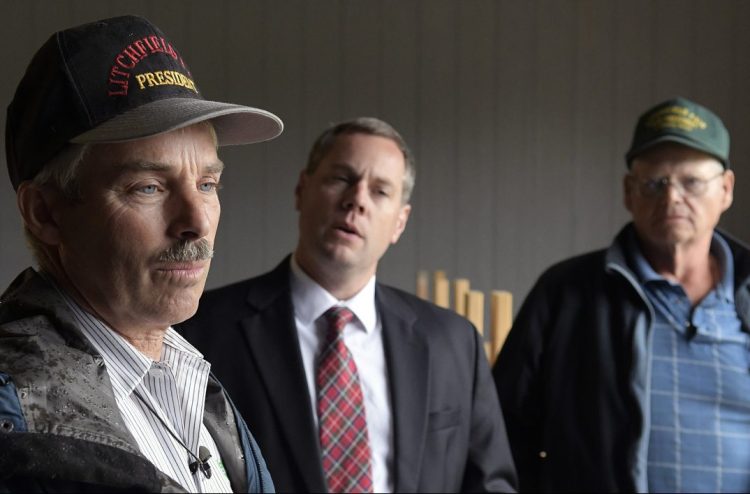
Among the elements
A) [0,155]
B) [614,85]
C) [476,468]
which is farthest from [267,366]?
[614,85]

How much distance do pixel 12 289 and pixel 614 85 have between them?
4.92 m

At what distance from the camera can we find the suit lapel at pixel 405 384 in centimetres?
213

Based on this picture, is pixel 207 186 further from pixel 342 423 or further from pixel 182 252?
pixel 342 423

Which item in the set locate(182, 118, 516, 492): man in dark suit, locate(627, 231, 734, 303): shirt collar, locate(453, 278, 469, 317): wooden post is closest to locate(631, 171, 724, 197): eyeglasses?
locate(627, 231, 734, 303): shirt collar

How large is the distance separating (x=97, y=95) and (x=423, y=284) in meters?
4.17

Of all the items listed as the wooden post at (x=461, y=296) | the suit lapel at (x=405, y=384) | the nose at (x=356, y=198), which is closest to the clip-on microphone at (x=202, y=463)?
the suit lapel at (x=405, y=384)

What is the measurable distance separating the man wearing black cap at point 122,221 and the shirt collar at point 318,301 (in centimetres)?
116

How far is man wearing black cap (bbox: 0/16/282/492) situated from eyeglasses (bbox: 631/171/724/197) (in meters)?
1.87

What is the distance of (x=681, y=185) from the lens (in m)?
2.66

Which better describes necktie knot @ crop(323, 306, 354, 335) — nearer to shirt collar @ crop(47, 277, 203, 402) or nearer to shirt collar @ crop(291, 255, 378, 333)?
shirt collar @ crop(291, 255, 378, 333)

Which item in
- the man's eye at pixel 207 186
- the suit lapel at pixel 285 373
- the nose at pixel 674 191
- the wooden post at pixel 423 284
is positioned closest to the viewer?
the man's eye at pixel 207 186

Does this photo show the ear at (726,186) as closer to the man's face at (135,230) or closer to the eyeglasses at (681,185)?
→ the eyeglasses at (681,185)

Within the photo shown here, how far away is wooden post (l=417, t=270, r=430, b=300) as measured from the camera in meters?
5.04

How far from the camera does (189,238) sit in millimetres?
1004
